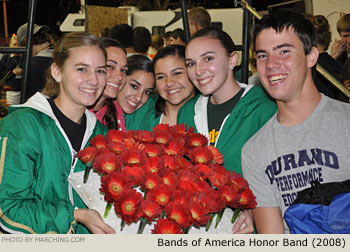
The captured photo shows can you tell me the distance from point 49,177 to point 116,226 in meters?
0.66

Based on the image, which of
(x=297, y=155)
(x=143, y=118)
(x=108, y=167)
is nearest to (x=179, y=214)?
(x=108, y=167)

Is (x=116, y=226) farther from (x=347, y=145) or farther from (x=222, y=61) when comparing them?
(x=222, y=61)

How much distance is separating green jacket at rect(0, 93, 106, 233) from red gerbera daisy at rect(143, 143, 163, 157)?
0.57 meters

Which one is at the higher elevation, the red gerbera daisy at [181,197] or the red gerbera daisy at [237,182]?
the red gerbera daisy at [181,197]

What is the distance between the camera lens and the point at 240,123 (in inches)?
109

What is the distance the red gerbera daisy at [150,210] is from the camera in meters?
1.58

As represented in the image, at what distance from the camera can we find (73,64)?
2553mm

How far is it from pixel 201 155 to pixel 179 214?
457 mm

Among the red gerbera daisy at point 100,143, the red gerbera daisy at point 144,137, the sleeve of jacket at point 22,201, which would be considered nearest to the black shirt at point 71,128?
the sleeve of jacket at point 22,201

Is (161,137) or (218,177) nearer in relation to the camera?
(218,177)

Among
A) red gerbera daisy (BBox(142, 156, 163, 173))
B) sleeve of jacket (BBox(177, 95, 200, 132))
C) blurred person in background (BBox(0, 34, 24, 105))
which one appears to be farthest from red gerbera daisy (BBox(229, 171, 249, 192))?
blurred person in background (BBox(0, 34, 24, 105))

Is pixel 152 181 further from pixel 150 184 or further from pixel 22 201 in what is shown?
pixel 22 201

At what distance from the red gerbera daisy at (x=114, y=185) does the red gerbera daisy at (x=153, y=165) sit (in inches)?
4.8

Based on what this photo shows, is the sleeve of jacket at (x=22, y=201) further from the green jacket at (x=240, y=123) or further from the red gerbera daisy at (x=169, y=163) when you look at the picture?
the green jacket at (x=240, y=123)
